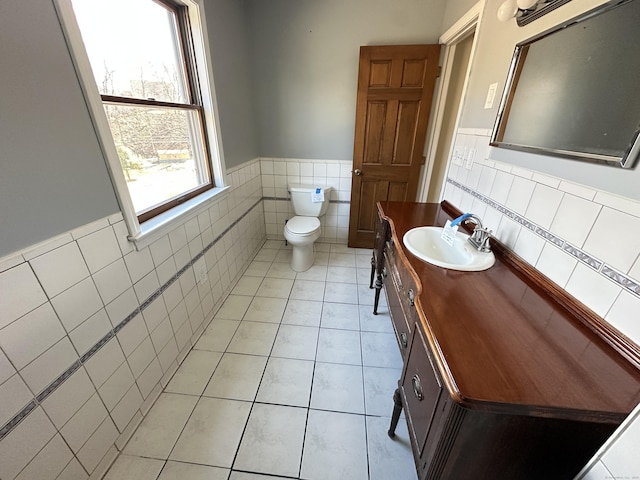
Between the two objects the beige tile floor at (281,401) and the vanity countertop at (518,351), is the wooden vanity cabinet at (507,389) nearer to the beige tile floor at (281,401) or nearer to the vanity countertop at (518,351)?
the vanity countertop at (518,351)

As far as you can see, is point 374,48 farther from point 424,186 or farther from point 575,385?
point 575,385

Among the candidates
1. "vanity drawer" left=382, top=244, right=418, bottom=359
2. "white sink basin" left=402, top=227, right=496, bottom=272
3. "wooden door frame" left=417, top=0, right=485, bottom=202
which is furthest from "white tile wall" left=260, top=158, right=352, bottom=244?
"white sink basin" left=402, top=227, right=496, bottom=272

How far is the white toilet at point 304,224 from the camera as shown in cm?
242

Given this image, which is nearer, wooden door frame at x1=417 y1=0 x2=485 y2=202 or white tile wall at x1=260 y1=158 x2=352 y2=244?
wooden door frame at x1=417 y1=0 x2=485 y2=202

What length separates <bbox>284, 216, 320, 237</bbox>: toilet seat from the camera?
240 centimetres

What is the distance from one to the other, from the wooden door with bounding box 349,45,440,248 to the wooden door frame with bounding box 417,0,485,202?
0.34 ft

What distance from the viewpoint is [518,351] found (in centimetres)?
71

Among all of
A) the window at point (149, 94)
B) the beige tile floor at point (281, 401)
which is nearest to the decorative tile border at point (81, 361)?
the window at point (149, 94)

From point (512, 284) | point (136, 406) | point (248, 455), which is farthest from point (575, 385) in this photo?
point (136, 406)

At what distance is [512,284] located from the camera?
3.31 feet

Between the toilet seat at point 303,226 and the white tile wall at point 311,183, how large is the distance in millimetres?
390

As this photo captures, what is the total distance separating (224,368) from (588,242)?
1809mm

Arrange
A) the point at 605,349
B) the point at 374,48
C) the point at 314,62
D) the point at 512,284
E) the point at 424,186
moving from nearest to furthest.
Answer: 1. the point at 605,349
2. the point at 512,284
3. the point at 374,48
4. the point at 314,62
5. the point at 424,186

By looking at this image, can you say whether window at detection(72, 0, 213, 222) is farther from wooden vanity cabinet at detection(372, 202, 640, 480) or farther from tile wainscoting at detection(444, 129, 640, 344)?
tile wainscoting at detection(444, 129, 640, 344)
